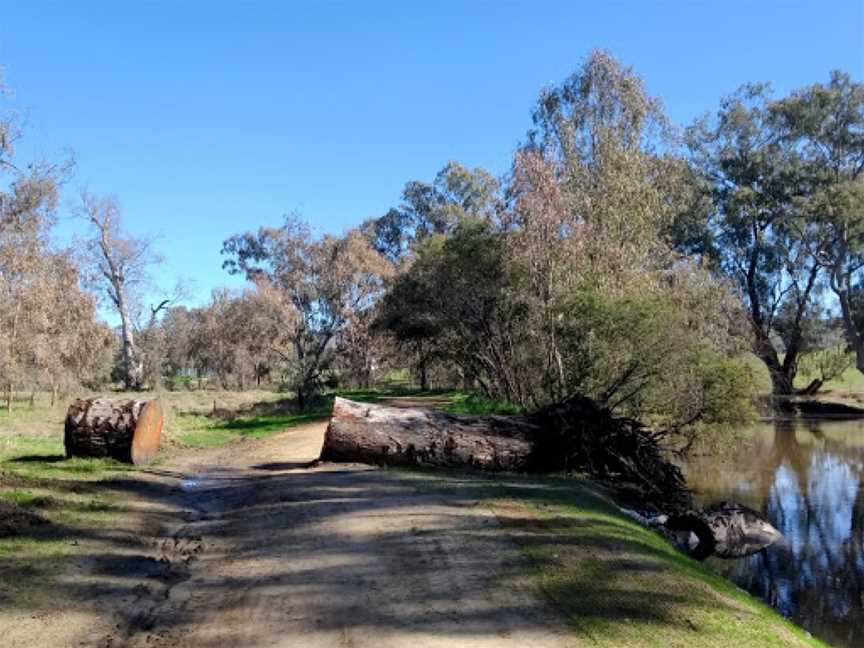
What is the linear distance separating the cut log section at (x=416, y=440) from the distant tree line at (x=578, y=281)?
6.68 meters

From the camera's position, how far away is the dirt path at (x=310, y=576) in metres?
5.30

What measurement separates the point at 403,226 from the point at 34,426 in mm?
51896

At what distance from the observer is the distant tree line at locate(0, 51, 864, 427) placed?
20281 mm

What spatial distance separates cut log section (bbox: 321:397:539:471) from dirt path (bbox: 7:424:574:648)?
2.29m

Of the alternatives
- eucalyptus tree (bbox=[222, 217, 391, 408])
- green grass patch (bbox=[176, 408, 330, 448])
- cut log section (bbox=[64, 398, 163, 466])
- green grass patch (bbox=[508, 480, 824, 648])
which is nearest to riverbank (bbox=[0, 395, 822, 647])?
green grass patch (bbox=[508, 480, 824, 648])

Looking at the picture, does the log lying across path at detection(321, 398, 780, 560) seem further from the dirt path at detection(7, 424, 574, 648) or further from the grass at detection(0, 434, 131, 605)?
the grass at detection(0, 434, 131, 605)

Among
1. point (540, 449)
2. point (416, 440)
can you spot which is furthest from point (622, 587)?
point (540, 449)

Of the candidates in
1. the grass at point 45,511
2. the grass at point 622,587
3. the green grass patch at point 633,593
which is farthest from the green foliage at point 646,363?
the grass at point 45,511

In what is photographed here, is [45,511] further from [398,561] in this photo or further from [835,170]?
[835,170]

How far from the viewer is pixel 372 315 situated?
37.8 m

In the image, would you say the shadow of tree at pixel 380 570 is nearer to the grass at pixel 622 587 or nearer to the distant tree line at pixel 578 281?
the grass at pixel 622 587

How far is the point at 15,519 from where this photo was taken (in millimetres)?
8016

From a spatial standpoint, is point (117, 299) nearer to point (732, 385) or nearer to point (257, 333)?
point (257, 333)

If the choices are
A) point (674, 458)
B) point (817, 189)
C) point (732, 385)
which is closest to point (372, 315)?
point (674, 458)
